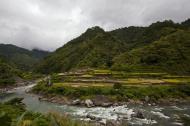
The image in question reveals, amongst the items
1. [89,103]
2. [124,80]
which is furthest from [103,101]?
[124,80]

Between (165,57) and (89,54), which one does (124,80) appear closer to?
(165,57)

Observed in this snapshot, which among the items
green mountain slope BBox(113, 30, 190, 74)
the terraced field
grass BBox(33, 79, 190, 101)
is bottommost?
grass BBox(33, 79, 190, 101)

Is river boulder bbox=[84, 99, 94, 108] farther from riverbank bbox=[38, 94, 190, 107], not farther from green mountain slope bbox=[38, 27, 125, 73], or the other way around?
green mountain slope bbox=[38, 27, 125, 73]

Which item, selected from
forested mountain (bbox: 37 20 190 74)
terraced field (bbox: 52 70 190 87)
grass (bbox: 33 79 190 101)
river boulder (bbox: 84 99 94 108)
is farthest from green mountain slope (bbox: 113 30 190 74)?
river boulder (bbox: 84 99 94 108)

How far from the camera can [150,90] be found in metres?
58.9

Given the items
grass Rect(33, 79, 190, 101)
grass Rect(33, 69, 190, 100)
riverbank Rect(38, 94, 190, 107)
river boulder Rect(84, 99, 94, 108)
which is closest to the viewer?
river boulder Rect(84, 99, 94, 108)

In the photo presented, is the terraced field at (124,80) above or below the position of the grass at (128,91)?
above

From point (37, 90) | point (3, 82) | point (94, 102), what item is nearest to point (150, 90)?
point (94, 102)

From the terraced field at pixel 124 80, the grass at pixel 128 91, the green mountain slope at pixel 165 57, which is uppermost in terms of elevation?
the green mountain slope at pixel 165 57

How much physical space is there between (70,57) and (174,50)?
7170cm

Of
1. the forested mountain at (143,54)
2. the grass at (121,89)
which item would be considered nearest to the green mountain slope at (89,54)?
the forested mountain at (143,54)

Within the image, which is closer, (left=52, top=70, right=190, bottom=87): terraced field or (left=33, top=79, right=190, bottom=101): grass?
(left=33, top=79, right=190, bottom=101): grass

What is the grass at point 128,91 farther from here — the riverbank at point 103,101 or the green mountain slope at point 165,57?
the green mountain slope at point 165,57

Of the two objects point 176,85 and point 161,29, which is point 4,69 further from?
point 161,29
